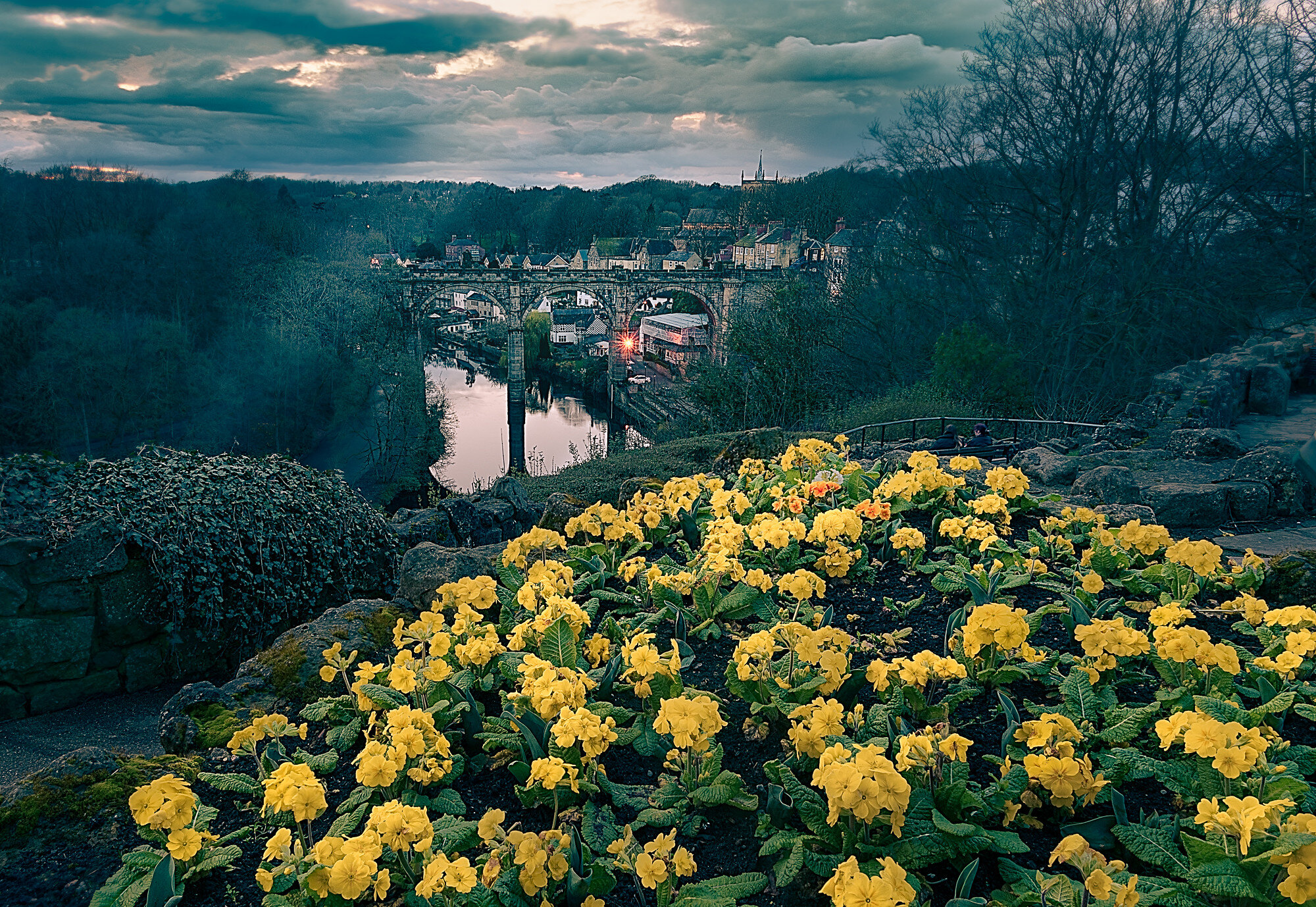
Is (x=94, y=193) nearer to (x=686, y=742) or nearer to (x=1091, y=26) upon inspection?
(x=1091, y=26)

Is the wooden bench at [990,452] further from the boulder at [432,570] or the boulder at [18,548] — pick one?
the boulder at [18,548]

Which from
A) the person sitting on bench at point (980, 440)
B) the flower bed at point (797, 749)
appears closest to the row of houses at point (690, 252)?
the person sitting on bench at point (980, 440)

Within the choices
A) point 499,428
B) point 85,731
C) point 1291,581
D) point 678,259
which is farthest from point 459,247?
point 1291,581

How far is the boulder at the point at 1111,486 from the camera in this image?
6.79 m

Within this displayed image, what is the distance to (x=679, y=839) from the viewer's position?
8.98 feet

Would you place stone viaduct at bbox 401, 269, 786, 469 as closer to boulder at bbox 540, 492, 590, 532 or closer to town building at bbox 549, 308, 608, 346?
town building at bbox 549, 308, 608, 346

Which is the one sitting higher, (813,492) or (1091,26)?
(1091,26)

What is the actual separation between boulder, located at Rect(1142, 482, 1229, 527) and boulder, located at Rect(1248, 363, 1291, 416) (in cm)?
765

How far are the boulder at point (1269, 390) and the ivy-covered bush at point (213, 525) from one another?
42.1 feet

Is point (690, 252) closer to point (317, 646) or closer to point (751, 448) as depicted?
point (751, 448)

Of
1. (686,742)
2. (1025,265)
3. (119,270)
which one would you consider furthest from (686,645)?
(119,270)

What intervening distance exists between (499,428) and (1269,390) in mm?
34500

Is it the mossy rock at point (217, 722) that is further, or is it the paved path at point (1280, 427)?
the paved path at point (1280, 427)

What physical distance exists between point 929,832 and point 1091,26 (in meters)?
21.1
